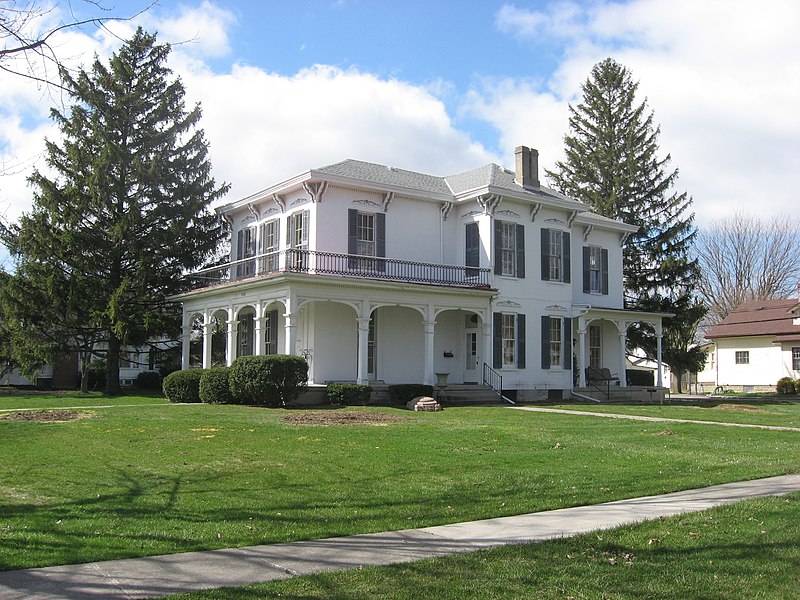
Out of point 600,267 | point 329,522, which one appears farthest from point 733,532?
point 600,267

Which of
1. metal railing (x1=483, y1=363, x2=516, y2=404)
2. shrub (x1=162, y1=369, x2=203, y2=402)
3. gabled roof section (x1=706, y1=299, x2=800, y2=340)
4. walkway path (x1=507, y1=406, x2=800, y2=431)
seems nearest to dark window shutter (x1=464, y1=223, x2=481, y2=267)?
metal railing (x1=483, y1=363, x2=516, y2=404)

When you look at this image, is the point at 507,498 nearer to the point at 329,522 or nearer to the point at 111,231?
the point at 329,522

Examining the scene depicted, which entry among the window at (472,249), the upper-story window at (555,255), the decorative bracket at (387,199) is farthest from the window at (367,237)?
the upper-story window at (555,255)

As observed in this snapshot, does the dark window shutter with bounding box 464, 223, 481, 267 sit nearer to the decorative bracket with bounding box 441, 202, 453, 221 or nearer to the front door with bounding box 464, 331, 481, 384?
the decorative bracket with bounding box 441, 202, 453, 221

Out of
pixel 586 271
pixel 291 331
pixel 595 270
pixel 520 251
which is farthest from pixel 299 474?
pixel 595 270

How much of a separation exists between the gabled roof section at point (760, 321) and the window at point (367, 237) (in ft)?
106

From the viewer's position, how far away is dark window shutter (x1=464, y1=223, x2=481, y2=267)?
92.9ft

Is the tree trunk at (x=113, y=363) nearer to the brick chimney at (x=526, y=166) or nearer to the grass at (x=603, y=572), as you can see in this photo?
the brick chimney at (x=526, y=166)

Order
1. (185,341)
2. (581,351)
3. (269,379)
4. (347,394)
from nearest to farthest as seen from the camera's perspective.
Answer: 1. (269,379)
2. (347,394)
3. (185,341)
4. (581,351)

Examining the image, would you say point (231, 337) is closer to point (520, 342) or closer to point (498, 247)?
point (498, 247)

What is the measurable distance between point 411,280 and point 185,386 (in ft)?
27.1

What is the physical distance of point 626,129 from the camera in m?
45.2

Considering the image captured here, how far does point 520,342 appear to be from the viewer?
29.0 metres

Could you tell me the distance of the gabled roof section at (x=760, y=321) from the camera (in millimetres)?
48094
